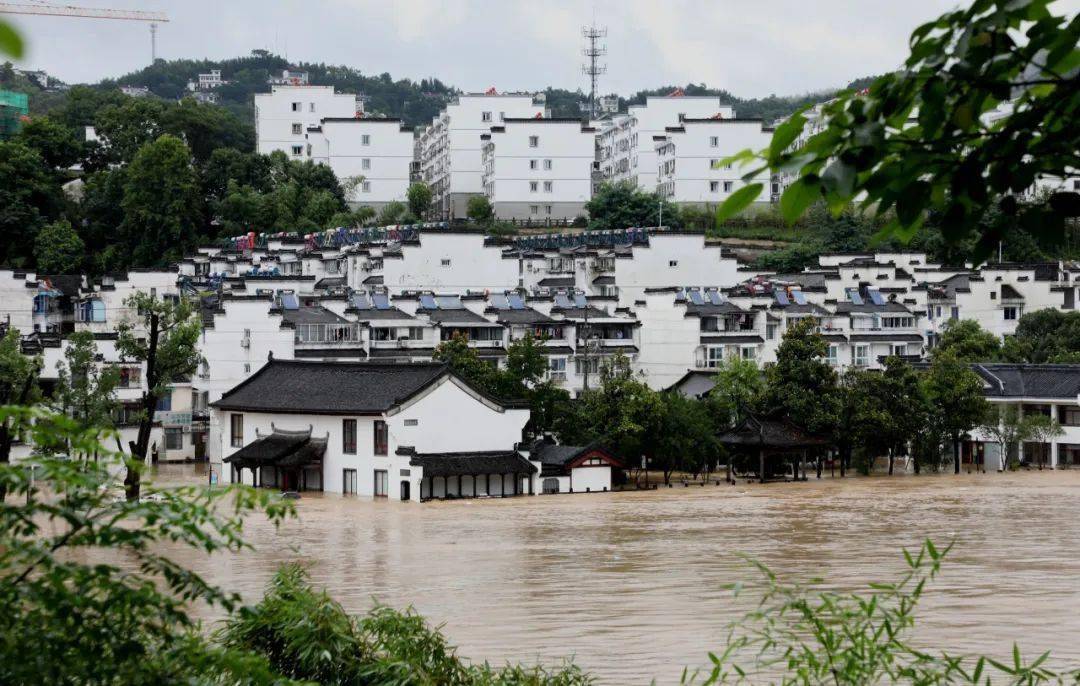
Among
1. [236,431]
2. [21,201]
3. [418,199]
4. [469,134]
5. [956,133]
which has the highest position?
[469,134]

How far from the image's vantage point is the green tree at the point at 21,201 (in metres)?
56.2

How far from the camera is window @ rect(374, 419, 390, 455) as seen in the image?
31750 millimetres

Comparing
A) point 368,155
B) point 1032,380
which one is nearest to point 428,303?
point 1032,380

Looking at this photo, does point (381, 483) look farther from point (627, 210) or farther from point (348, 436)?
point (627, 210)

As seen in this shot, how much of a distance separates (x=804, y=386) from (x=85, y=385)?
16.8 meters

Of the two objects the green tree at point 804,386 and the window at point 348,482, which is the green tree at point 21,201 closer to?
the window at point 348,482

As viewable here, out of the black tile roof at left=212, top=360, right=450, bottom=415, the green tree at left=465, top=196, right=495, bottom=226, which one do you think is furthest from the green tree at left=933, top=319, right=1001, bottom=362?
the green tree at left=465, top=196, right=495, bottom=226

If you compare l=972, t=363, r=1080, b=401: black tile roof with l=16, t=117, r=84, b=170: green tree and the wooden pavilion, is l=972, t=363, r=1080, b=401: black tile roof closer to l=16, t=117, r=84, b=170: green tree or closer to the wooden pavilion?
the wooden pavilion

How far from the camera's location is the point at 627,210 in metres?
62.8

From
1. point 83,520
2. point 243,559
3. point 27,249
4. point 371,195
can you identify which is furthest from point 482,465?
point 371,195

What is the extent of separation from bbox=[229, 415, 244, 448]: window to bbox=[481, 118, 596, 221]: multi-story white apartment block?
3137cm

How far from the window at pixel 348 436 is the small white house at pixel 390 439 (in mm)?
22

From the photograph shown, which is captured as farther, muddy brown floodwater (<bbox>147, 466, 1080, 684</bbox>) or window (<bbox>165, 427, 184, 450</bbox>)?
window (<bbox>165, 427, 184, 450</bbox>)

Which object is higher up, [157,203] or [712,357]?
[157,203]
